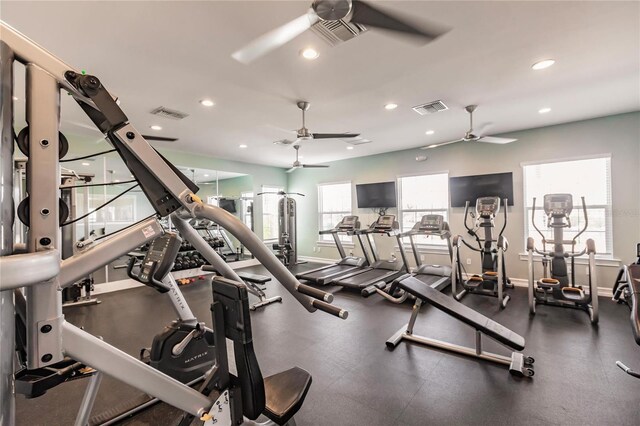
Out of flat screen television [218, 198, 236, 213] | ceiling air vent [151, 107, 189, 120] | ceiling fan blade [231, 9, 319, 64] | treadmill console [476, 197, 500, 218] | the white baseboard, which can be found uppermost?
ceiling air vent [151, 107, 189, 120]

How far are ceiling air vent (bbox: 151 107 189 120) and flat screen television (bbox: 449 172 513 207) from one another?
5.05 meters

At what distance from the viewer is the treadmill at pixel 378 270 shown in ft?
16.9

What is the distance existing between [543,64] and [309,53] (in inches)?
92.3

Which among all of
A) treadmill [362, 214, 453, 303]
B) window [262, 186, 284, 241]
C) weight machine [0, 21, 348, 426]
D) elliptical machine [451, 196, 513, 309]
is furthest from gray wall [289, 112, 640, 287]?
weight machine [0, 21, 348, 426]

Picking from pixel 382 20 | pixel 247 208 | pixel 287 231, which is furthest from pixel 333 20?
pixel 247 208

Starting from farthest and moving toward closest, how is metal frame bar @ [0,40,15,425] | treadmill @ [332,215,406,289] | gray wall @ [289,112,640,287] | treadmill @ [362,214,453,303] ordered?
treadmill @ [332,215,406,289], treadmill @ [362,214,453,303], gray wall @ [289,112,640,287], metal frame bar @ [0,40,15,425]

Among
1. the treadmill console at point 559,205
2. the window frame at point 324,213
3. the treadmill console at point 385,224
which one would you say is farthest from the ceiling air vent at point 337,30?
the window frame at point 324,213

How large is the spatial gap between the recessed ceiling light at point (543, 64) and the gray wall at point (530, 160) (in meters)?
2.61

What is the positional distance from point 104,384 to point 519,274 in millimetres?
6170

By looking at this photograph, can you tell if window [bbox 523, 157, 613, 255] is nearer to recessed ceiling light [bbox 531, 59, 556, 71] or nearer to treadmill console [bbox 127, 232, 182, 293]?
recessed ceiling light [bbox 531, 59, 556, 71]

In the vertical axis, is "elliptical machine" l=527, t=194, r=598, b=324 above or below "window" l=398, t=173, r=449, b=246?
below

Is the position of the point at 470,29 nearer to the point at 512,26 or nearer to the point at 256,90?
the point at 512,26

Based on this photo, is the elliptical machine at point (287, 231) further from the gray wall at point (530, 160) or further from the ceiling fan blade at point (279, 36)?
the ceiling fan blade at point (279, 36)

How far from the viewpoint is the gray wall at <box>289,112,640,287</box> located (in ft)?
14.4
